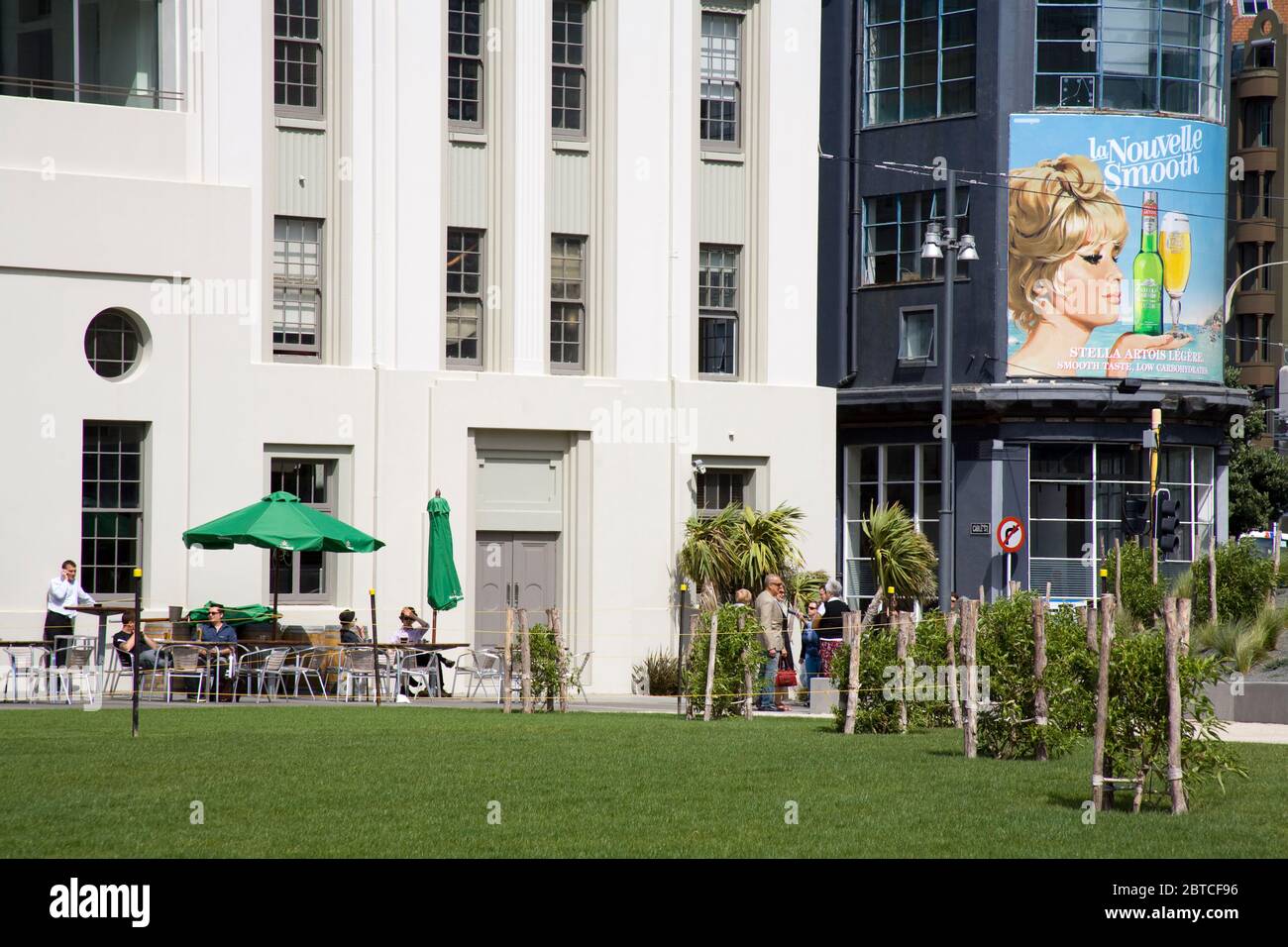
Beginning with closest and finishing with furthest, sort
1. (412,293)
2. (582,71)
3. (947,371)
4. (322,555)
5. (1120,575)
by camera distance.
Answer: (1120,575)
(322,555)
(412,293)
(582,71)
(947,371)

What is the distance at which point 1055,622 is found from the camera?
642 inches

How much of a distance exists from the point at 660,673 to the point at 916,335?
14.9m

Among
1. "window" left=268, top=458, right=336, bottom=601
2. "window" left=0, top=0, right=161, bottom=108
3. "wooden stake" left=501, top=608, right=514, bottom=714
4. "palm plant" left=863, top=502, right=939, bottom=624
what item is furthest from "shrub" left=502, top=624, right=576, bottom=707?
"palm plant" left=863, top=502, right=939, bottom=624

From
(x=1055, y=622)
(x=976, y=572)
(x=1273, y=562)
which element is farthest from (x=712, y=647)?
(x=976, y=572)

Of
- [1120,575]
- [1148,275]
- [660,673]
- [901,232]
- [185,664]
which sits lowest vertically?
[660,673]

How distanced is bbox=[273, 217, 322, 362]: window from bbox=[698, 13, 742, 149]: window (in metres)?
6.98

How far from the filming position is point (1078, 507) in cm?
4234

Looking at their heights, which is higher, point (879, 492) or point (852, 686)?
point (879, 492)

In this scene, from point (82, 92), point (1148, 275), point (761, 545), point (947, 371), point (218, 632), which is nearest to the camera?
point (218, 632)

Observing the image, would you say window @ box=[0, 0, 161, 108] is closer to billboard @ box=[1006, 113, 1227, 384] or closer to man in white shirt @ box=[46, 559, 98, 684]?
man in white shirt @ box=[46, 559, 98, 684]

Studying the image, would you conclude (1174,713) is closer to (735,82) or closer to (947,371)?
(735,82)

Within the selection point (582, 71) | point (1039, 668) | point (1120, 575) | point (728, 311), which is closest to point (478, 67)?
point (582, 71)
